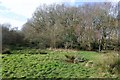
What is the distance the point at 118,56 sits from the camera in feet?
8.18

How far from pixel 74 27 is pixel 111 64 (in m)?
1.01

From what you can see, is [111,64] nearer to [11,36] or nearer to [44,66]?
[44,66]

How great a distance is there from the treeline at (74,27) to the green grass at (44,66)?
0.19 m

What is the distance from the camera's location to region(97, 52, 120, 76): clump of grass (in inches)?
94.4

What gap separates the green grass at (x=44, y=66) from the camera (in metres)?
2.37

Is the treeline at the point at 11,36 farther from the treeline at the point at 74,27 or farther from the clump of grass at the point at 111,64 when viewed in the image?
the clump of grass at the point at 111,64

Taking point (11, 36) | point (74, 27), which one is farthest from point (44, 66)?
point (74, 27)

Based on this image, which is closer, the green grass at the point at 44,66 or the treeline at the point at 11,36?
the treeline at the point at 11,36

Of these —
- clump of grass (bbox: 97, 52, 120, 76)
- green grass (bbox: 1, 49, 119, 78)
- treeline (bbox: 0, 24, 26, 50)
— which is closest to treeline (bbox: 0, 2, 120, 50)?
treeline (bbox: 0, 24, 26, 50)

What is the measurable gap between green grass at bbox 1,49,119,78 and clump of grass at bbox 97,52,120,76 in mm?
77

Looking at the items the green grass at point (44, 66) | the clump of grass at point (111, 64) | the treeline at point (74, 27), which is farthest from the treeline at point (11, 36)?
the clump of grass at point (111, 64)

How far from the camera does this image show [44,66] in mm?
2664

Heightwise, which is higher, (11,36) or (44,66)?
(11,36)

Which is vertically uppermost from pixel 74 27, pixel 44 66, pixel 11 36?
pixel 74 27
